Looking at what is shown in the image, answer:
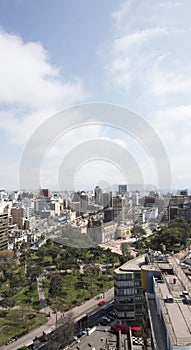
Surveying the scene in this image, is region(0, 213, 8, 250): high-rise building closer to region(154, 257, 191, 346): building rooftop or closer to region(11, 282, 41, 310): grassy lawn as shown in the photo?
region(11, 282, 41, 310): grassy lawn

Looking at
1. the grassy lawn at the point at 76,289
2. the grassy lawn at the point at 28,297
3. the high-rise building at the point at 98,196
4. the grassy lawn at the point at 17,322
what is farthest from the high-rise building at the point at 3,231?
the high-rise building at the point at 98,196

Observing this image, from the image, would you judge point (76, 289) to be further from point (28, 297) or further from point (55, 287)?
point (28, 297)

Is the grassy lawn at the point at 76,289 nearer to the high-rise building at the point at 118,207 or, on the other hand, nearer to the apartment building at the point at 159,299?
the apartment building at the point at 159,299

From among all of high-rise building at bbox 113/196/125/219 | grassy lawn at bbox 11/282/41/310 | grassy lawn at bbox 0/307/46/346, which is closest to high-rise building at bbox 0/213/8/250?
grassy lawn at bbox 11/282/41/310

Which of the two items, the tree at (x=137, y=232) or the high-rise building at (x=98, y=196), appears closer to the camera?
the tree at (x=137, y=232)

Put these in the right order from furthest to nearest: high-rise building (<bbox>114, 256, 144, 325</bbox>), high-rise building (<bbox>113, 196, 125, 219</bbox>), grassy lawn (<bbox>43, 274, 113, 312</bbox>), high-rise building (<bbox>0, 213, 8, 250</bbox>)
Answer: high-rise building (<bbox>113, 196, 125, 219</bbox>) < high-rise building (<bbox>0, 213, 8, 250</bbox>) < grassy lawn (<bbox>43, 274, 113, 312</bbox>) < high-rise building (<bbox>114, 256, 144, 325</bbox>)
